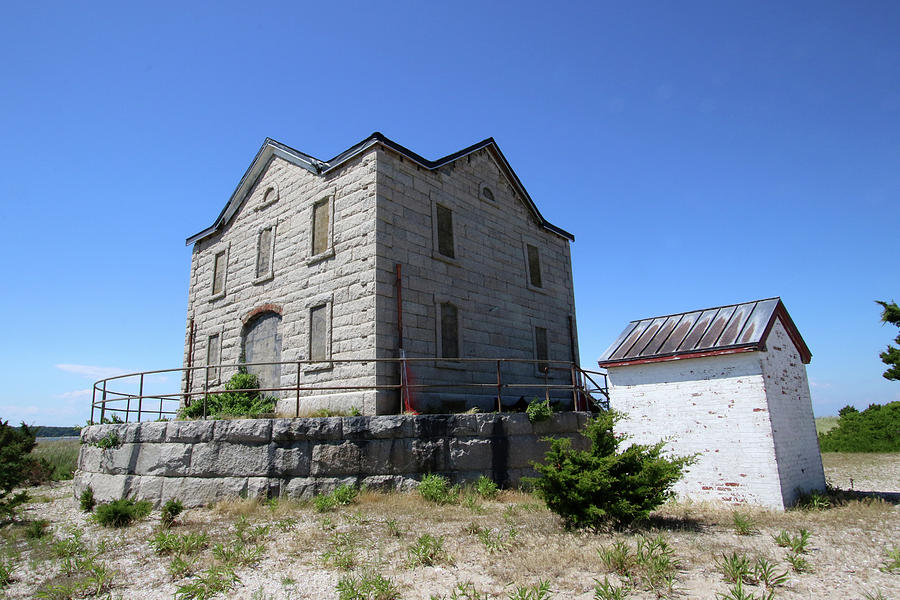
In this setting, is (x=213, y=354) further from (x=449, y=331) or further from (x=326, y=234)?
(x=449, y=331)

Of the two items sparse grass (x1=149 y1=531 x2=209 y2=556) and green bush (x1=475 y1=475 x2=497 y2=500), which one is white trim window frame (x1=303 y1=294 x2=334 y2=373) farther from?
sparse grass (x1=149 y1=531 x2=209 y2=556)

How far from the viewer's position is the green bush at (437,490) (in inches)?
374

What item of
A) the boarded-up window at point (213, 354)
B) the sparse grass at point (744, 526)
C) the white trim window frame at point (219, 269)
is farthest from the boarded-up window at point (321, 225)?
the sparse grass at point (744, 526)

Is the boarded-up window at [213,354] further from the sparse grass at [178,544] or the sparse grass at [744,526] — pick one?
the sparse grass at [744,526]

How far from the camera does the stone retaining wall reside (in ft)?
32.8

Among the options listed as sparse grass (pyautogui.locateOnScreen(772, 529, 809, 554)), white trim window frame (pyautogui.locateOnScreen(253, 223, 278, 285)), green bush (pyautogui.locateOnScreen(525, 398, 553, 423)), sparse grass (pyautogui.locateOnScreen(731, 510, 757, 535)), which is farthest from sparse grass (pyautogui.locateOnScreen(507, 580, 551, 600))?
white trim window frame (pyautogui.locateOnScreen(253, 223, 278, 285))

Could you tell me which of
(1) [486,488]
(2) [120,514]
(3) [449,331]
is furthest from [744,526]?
(2) [120,514]

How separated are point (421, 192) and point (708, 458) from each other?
29.6 feet

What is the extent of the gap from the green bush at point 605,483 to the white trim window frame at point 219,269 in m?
12.6

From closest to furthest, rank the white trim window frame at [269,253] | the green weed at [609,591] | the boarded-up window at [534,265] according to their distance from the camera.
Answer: the green weed at [609,591]
the white trim window frame at [269,253]
the boarded-up window at [534,265]

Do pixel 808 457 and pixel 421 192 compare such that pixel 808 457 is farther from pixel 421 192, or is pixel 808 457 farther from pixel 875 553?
pixel 421 192

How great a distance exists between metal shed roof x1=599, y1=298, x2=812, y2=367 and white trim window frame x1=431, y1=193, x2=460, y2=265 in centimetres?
503

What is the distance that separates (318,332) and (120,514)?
5.56 m

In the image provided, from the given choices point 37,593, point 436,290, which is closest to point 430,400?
point 436,290
